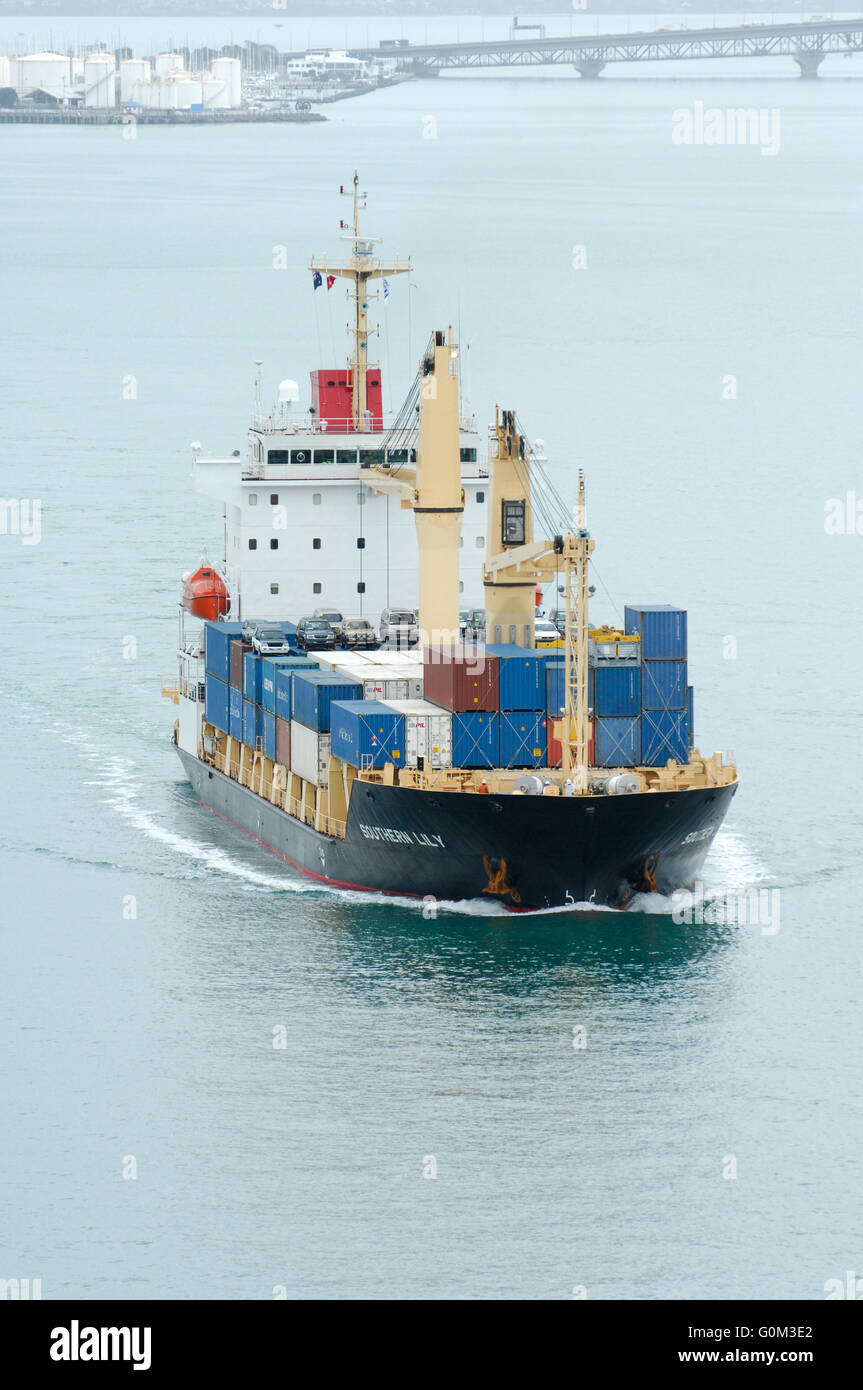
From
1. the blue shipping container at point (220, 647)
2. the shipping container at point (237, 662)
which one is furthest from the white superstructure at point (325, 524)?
the shipping container at point (237, 662)

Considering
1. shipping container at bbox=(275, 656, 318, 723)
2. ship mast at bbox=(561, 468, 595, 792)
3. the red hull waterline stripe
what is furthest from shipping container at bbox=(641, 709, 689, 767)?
shipping container at bbox=(275, 656, 318, 723)

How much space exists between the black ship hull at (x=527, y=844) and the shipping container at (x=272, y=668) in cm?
568

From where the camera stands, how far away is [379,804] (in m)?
53.5

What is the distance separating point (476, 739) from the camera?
5394 centimetres

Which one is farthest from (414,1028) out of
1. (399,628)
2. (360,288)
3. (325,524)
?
(360,288)

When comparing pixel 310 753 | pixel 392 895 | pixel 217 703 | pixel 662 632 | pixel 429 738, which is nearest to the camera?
pixel 662 632

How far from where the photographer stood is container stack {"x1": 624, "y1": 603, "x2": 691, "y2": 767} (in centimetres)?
5388

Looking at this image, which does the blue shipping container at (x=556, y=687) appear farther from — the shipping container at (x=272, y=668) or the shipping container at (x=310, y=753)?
the shipping container at (x=272, y=668)

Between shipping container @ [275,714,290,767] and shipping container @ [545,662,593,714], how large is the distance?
331 inches

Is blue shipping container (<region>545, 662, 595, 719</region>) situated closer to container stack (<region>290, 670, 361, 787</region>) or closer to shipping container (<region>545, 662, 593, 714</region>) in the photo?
shipping container (<region>545, 662, 593, 714</region>)

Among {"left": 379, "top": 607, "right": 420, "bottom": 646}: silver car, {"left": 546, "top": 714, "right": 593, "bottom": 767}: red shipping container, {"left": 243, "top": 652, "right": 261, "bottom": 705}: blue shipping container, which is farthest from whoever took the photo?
{"left": 379, "top": 607, "right": 420, "bottom": 646}: silver car

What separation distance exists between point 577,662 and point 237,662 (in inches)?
582

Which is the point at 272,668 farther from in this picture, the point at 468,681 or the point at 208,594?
the point at 208,594

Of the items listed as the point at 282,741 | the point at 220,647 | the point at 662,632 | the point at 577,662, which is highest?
the point at 662,632
